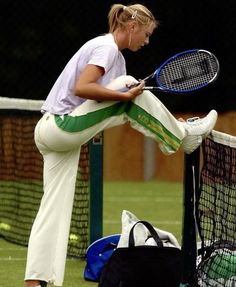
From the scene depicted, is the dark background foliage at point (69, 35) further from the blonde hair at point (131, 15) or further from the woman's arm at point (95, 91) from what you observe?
the woman's arm at point (95, 91)

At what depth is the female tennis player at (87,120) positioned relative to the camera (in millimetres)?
6902

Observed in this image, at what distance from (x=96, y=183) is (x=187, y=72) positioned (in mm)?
1792

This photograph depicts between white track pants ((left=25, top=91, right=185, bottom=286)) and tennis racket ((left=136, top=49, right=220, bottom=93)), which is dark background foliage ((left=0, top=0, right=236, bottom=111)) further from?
white track pants ((left=25, top=91, right=185, bottom=286))

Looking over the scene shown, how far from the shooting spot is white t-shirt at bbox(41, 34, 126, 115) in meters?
6.97

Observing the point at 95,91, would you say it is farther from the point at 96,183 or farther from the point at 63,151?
the point at 96,183

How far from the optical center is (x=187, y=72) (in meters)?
7.18

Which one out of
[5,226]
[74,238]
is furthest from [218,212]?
[5,226]

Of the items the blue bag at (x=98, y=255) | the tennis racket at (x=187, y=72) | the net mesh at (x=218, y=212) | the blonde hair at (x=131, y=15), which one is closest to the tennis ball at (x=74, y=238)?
the blue bag at (x=98, y=255)

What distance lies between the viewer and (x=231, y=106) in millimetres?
17406

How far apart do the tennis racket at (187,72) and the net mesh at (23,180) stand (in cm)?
206

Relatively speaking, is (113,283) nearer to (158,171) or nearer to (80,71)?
(80,71)

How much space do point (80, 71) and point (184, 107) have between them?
10.8 meters

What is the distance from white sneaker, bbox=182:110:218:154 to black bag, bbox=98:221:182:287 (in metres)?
0.65

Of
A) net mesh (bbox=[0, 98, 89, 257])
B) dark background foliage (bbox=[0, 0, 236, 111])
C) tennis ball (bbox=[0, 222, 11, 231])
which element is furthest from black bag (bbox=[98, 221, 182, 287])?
dark background foliage (bbox=[0, 0, 236, 111])
